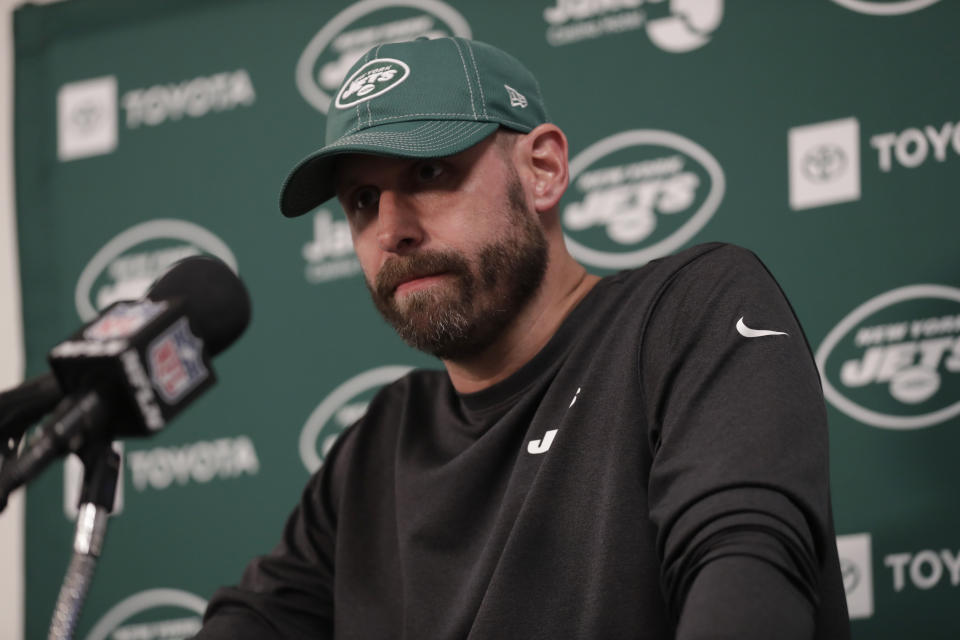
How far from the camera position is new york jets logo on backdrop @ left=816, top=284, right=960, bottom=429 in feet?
4.71

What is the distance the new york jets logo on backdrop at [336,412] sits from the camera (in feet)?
5.88

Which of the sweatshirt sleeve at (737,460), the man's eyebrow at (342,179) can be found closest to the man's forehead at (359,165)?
the man's eyebrow at (342,179)

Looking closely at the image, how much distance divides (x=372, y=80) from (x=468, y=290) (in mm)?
267

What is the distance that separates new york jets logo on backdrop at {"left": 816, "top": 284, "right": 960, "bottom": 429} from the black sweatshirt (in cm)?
44

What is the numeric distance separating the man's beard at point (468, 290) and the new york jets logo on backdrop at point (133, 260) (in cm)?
84

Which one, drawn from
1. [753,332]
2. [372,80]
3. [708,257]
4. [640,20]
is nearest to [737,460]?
[753,332]

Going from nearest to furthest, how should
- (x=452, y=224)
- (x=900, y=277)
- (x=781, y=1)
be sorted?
(x=452, y=224)
(x=900, y=277)
(x=781, y=1)

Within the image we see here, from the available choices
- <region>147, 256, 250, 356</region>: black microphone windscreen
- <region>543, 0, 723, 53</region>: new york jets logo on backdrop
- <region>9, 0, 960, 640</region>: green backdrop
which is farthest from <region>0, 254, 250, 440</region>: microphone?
<region>543, 0, 723, 53</region>: new york jets logo on backdrop

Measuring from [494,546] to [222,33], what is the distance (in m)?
1.30

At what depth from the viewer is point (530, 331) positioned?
126cm

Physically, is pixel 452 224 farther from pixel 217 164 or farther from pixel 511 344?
pixel 217 164

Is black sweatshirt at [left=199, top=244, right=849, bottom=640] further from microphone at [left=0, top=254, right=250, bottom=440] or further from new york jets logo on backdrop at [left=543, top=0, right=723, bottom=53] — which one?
new york jets logo on backdrop at [left=543, top=0, right=723, bottom=53]

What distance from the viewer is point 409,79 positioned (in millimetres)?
1213

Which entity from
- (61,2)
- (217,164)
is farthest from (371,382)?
(61,2)
